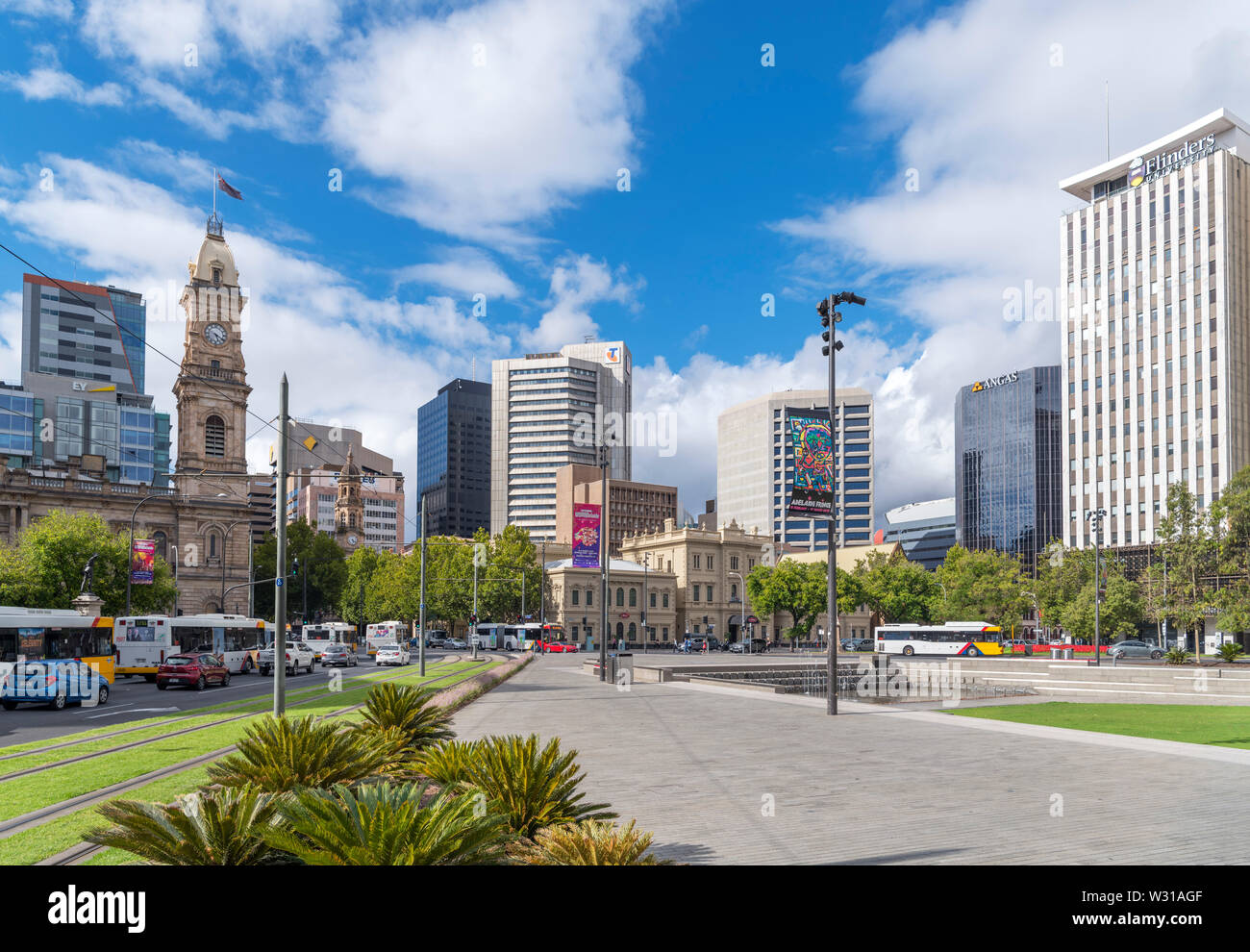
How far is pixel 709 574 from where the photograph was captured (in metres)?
122

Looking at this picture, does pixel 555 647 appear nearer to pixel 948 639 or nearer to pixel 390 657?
pixel 390 657

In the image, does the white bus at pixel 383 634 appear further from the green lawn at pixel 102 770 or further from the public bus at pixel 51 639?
the green lawn at pixel 102 770

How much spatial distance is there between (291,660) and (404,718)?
125 feet

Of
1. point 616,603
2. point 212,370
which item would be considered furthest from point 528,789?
point 616,603

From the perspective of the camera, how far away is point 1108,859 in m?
8.39

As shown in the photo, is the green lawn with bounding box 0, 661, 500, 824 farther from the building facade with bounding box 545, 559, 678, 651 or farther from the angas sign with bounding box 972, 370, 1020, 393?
the angas sign with bounding box 972, 370, 1020, 393

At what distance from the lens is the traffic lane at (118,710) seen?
2097cm

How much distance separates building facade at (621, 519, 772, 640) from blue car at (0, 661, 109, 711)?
9291cm

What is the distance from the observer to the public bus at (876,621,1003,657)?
74250 mm

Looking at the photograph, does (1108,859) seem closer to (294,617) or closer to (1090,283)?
(1090,283)

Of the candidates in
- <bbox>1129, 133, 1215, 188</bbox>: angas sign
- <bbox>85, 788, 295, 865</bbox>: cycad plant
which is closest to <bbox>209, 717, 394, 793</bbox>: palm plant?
<bbox>85, 788, 295, 865</bbox>: cycad plant
